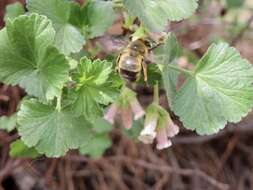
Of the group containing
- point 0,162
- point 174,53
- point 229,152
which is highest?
point 174,53

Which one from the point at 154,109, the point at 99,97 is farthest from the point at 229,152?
Answer: the point at 99,97

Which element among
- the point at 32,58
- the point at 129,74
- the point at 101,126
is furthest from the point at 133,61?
the point at 101,126

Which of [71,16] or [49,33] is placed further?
[71,16]

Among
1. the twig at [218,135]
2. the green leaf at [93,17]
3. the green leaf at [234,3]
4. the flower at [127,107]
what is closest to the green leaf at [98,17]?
the green leaf at [93,17]

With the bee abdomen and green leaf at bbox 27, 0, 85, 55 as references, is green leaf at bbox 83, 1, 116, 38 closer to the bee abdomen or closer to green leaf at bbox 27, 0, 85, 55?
green leaf at bbox 27, 0, 85, 55

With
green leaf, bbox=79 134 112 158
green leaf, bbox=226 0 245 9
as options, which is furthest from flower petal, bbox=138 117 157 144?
green leaf, bbox=226 0 245 9

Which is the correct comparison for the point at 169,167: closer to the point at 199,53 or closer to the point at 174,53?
the point at 199,53
